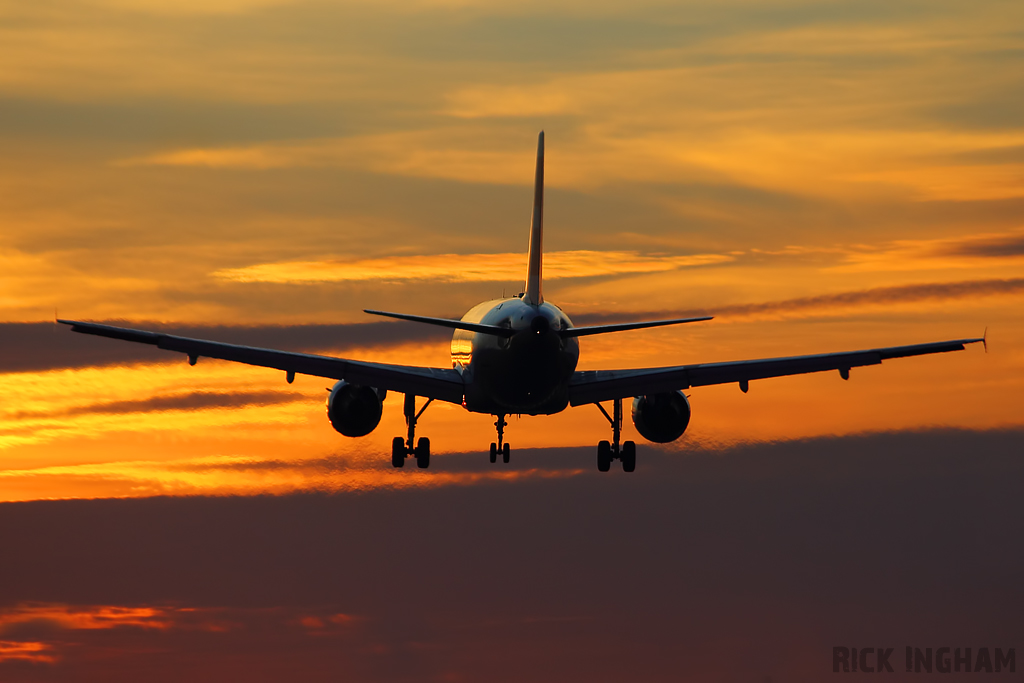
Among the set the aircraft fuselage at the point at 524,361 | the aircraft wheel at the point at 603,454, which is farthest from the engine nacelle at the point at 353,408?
the aircraft wheel at the point at 603,454

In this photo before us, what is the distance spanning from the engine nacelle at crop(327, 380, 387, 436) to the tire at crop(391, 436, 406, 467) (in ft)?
14.4

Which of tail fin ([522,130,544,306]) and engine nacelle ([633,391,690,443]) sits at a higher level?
tail fin ([522,130,544,306])

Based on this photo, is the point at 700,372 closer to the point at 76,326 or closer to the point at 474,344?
the point at 474,344

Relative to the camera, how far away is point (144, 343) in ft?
193

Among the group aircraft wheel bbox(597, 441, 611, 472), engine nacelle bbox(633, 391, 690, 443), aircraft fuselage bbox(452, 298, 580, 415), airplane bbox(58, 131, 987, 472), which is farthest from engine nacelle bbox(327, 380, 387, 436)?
engine nacelle bbox(633, 391, 690, 443)

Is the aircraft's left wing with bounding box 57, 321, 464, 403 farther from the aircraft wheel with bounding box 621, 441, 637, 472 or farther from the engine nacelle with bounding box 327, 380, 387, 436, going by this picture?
the aircraft wheel with bounding box 621, 441, 637, 472

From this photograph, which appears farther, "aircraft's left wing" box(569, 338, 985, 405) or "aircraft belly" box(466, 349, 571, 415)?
"aircraft's left wing" box(569, 338, 985, 405)

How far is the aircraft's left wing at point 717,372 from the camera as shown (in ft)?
208

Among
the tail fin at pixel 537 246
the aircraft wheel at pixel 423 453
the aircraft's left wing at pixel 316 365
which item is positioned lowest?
the aircraft wheel at pixel 423 453

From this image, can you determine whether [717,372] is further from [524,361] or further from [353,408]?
[353,408]

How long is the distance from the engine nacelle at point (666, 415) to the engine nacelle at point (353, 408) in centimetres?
1230

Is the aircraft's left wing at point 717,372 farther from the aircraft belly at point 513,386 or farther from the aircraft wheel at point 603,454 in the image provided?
the aircraft wheel at point 603,454

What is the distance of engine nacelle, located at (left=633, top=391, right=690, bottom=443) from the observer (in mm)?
69312

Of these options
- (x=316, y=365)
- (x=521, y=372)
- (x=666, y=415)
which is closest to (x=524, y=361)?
(x=521, y=372)
